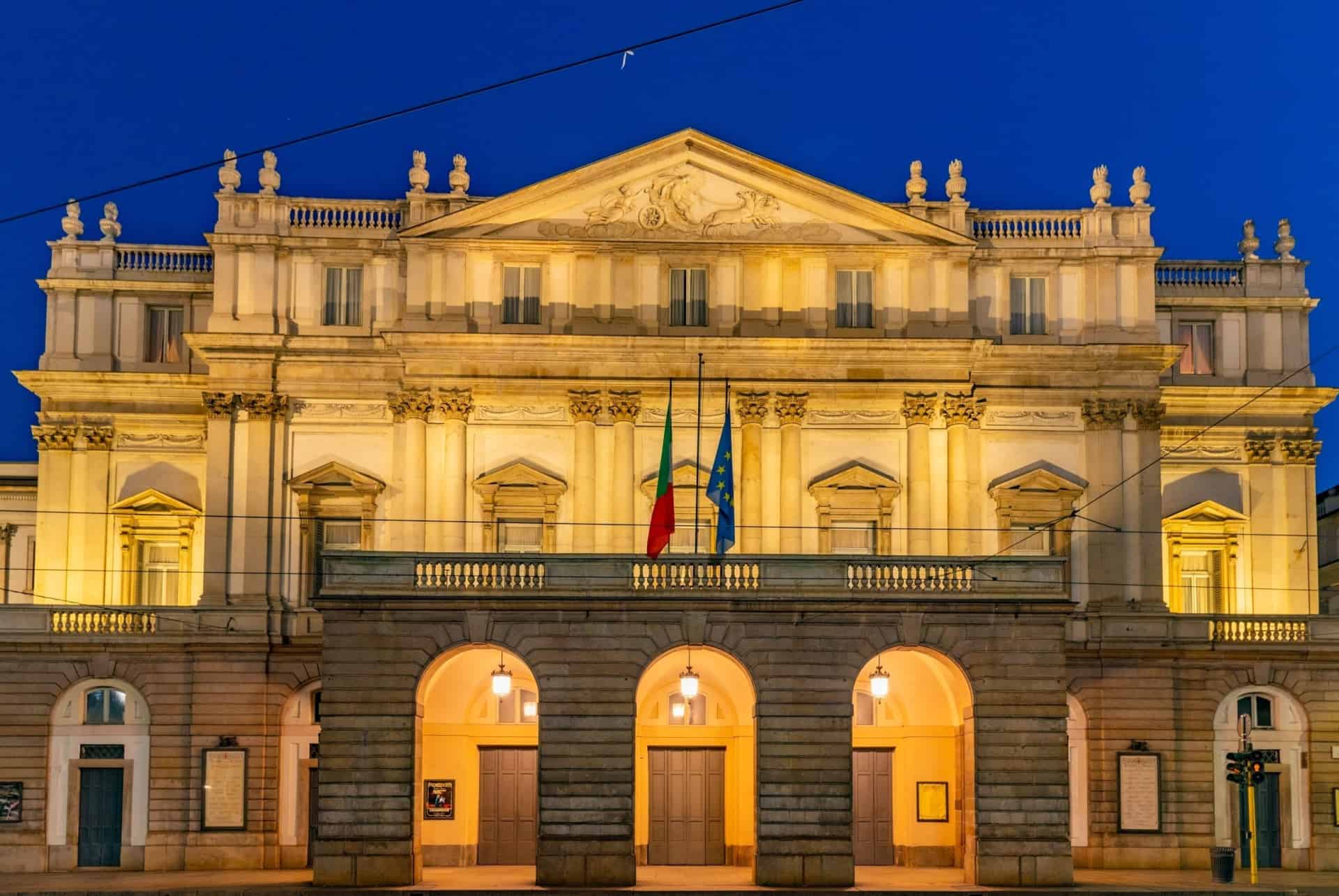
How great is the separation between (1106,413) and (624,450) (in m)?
11.9

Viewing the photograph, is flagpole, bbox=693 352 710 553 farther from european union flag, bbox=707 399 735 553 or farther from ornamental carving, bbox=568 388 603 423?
ornamental carving, bbox=568 388 603 423

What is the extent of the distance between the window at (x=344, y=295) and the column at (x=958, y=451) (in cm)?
1475

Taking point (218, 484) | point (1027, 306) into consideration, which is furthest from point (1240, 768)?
point (218, 484)

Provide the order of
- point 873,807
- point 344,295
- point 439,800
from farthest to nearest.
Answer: point 344,295
point 873,807
point 439,800

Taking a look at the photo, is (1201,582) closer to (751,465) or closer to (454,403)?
(751,465)

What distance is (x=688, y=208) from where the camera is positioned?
47125 millimetres

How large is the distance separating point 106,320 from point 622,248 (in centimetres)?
1370

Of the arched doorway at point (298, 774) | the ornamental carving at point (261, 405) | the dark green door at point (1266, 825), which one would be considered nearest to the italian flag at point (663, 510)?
the arched doorway at point (298, 774)

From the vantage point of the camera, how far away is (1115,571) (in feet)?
153

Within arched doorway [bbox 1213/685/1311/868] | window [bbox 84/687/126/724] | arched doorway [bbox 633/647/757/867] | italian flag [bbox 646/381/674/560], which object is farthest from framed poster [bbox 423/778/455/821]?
arched doorway [bbox 1213/685/1311/868]

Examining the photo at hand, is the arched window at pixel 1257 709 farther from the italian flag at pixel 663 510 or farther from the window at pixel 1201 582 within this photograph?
the italian flag at pixel 663 510

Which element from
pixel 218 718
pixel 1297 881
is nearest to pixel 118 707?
pixel 218 718

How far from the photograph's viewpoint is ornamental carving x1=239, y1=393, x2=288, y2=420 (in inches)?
1837

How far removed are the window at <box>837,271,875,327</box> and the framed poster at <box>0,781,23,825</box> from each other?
22.5 metres
